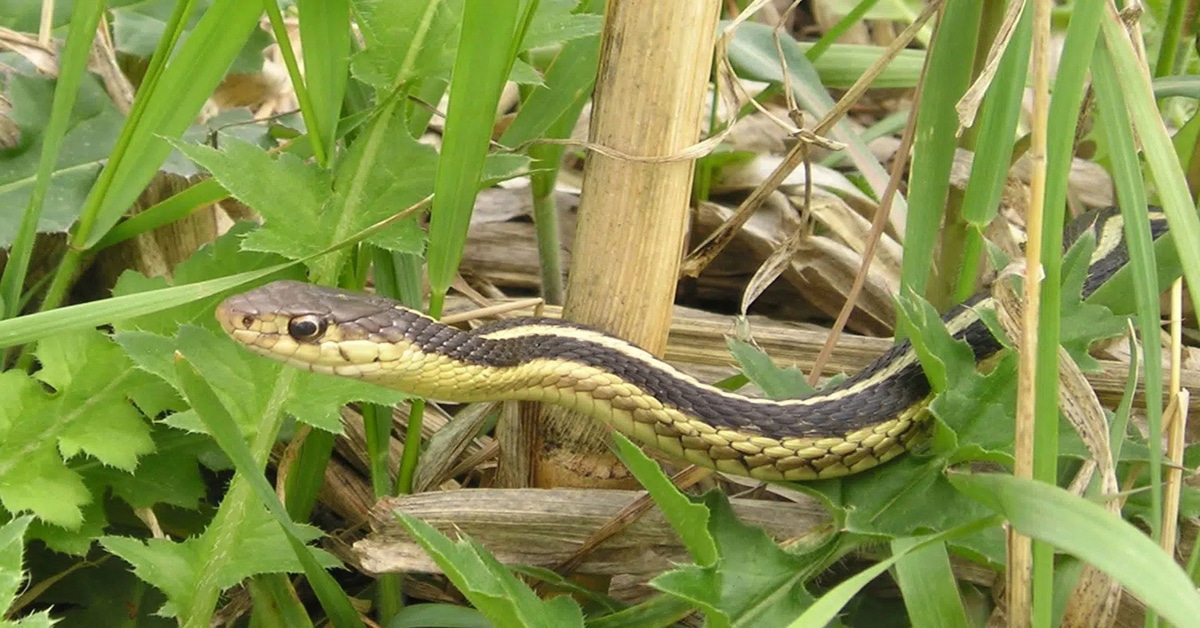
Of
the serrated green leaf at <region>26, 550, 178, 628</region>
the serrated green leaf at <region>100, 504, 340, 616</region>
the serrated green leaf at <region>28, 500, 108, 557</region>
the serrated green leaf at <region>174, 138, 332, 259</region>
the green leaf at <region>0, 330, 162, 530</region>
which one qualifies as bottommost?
the serrated green leaf at <region>26, 550, 178, 628</region>

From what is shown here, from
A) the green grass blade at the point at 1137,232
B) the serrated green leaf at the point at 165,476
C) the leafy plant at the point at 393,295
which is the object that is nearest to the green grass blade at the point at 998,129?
the leafy plant at the point at 393,295

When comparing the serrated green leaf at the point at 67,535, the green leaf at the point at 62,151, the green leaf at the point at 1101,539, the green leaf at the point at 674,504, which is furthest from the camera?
the green leaf at the point at 62,151

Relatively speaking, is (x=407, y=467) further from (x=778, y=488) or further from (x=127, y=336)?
(x=778, y=488)

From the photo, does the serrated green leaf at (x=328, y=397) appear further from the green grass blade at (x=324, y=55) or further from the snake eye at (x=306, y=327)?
the green grass blade at (x=324, y=55)

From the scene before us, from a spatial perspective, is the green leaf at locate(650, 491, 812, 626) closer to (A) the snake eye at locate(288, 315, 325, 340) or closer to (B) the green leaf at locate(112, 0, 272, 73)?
(A) the snake eye at locate(288, 315, 325, 340)

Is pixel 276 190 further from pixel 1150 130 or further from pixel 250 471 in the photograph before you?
pixel 1150 130

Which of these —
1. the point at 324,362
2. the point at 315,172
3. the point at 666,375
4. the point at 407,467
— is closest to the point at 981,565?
the point at 666,375

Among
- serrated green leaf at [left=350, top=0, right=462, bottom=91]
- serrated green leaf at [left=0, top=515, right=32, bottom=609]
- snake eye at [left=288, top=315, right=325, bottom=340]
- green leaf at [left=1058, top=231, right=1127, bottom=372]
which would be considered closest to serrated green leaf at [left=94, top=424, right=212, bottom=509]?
snake eye at [left=288, top=315, right=325, bottom=340]
